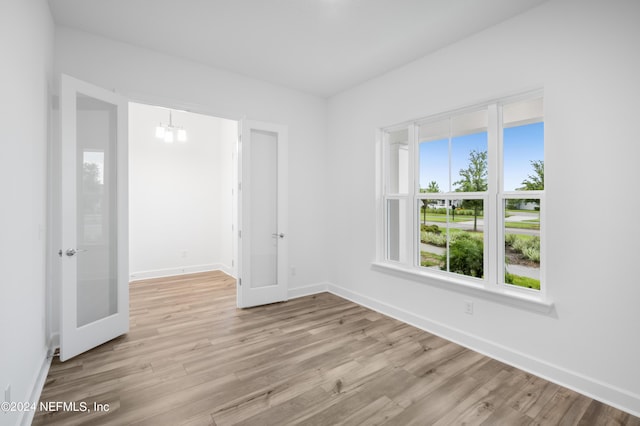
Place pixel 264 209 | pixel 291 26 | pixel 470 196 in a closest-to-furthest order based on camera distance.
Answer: pixel 291 26 < pixel 470 196 < pixel 264 209

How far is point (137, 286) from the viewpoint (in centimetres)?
491

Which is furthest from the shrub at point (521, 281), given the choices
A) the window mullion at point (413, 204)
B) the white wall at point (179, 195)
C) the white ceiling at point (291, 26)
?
the white wall at point (179, 195)

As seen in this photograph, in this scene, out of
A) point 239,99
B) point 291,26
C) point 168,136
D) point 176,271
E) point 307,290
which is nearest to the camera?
point 291,26

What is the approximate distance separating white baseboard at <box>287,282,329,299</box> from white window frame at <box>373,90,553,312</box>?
128cm

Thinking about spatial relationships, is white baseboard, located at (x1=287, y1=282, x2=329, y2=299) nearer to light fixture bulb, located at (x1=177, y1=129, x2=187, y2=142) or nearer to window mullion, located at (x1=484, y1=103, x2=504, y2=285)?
window mullion, located at (x1=484, y1=103, x2=504, y2=285)

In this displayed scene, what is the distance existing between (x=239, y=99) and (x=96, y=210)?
82.1 inches

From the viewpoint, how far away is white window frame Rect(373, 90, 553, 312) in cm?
253

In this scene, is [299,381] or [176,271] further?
[176,271]

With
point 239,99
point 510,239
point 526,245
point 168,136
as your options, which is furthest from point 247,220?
point 526,245

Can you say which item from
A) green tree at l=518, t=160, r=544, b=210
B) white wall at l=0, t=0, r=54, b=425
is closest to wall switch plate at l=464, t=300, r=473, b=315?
green tree at l=518, t=160, r=544, b=210

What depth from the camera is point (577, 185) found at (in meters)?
2.25

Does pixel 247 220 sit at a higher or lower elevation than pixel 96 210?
lower

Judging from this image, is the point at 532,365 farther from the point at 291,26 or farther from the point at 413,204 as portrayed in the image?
the point at 291,26

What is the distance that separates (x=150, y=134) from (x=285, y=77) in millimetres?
3014
